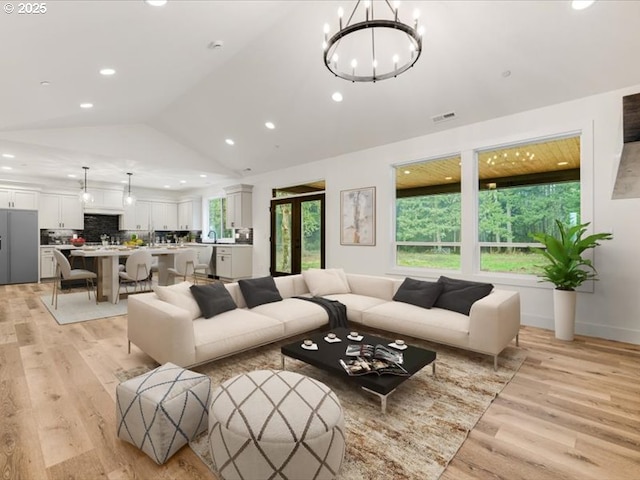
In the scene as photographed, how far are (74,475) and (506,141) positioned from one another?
545cm

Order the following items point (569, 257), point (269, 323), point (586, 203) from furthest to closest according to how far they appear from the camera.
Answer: point (586, 203)
point (569, 257)
point (269, 323)

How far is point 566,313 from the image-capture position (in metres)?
3.62

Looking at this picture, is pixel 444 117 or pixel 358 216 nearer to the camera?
pixel 444 117

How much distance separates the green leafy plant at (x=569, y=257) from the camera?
11.6ft

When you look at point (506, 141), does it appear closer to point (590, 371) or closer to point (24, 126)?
point (590, 371)

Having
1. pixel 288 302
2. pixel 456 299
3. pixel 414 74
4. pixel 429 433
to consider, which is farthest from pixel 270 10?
pixel 429 433

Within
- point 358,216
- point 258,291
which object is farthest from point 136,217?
point 258,291

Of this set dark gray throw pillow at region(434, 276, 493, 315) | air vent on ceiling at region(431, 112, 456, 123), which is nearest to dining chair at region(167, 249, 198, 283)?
dark gray throw pillow at region(434, 276, 493, 315)

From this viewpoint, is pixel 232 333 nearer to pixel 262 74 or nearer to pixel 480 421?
pixel 480 421

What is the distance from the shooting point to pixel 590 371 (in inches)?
112

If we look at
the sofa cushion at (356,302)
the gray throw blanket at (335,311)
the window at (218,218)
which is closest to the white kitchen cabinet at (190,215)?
the window at (218,218)

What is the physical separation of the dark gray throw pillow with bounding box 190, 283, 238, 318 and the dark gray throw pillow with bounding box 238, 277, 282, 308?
9.2 inches

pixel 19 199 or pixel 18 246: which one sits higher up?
pixel 19 199

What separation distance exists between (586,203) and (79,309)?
741 centimetres
